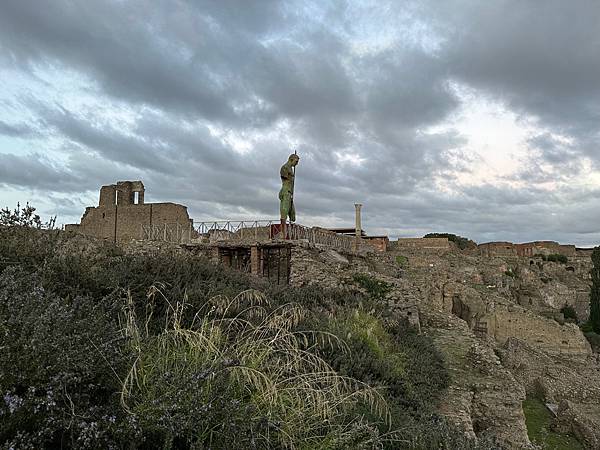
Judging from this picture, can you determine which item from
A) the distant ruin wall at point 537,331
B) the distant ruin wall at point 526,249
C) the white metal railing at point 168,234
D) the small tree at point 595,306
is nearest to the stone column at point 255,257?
the white metal railing at point 168,234

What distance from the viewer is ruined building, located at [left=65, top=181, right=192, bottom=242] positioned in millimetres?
28094

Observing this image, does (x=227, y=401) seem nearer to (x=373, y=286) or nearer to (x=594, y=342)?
(x=373, y=286)

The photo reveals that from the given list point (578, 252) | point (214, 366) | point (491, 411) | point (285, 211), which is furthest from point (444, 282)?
point (578, 252)

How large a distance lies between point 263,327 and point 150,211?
80.9ft

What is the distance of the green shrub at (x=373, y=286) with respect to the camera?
38.0 feet

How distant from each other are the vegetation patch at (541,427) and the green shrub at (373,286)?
4303 millimetres

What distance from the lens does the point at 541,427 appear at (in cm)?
1202

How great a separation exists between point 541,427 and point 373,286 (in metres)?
5.48

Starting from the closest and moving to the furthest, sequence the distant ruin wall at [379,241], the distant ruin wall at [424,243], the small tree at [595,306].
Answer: the small tree at [595,306] → the distant ruin wall at [379,241] → the distant ruin wall at [424,243]

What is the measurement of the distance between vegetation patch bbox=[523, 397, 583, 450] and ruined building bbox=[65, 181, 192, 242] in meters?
19.3

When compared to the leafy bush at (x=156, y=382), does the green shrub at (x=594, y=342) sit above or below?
below

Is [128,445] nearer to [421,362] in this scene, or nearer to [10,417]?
[10,417]

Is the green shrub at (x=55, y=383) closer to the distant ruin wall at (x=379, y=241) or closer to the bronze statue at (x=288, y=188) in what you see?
the bronze statue at (x=288, y=188)

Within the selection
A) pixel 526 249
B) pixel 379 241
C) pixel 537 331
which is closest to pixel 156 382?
pixel 537 331
